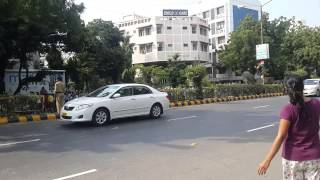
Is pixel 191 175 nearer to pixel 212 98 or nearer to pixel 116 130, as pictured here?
pixel 116 130

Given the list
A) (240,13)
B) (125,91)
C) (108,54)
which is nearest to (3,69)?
(125,91)

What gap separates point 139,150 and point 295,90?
6.27 metres

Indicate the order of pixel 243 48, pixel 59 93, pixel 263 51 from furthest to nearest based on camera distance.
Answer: pixel 243 48
pixel 263 51
pixel 59 93

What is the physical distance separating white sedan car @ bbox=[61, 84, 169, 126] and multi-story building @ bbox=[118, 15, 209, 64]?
175 ft

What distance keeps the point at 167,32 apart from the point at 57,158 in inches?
2453

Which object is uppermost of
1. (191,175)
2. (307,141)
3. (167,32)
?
(167,32)

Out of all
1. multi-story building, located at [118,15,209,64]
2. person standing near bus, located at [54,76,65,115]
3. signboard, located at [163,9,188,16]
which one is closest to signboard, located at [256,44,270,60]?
multi-story building, located at [118,15,209,64]

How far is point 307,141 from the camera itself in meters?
4.45

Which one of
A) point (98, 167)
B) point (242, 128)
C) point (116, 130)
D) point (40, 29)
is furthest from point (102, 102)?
point (40, 29)

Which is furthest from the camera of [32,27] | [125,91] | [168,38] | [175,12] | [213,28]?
[213,28]

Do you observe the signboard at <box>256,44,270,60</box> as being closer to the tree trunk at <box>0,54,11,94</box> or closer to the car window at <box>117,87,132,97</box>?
the tree trunk at <box>0,54,11,94</box>

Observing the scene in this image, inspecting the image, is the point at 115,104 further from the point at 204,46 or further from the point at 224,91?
the point at 204,46

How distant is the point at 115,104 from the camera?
15453 mm

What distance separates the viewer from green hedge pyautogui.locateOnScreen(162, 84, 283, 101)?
89.8 ft
